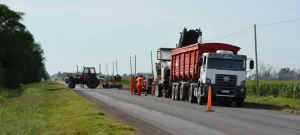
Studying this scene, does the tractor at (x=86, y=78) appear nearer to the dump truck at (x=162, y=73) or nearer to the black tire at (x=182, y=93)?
the dump truck at (x=162, y=73)

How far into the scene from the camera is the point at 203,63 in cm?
3400

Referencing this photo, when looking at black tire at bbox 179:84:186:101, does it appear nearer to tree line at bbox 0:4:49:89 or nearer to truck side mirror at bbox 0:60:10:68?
tree line at bbox 0:4:49:89

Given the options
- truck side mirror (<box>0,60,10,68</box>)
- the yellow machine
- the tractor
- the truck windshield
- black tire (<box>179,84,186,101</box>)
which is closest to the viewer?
the truck windshield

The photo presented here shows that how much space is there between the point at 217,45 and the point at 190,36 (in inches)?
295

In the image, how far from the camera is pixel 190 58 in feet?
123

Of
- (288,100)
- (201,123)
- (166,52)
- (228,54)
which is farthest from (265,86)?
(201,123)

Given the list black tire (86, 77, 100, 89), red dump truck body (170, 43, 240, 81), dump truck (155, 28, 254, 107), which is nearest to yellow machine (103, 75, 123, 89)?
black tire (86, 77, 100, 89)

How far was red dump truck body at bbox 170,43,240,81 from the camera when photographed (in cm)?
3572

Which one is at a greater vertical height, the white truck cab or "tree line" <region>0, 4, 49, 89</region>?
"tree line" <region>0, 4, 49, 89</region>

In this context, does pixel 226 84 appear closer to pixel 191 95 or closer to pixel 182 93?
pixel 191 95

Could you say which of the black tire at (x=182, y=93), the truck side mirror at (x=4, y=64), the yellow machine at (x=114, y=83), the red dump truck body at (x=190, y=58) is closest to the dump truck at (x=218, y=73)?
the red dump truck body at (x=190, y=58)

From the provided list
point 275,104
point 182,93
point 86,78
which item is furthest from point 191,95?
point 86,78

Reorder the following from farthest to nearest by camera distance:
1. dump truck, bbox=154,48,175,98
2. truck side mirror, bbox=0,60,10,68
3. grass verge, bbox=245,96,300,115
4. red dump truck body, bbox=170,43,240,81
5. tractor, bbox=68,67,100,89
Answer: truck side mirror, bbox=0,60,10,68 → tractor, bbox=68,67,100,89 → dump truck, bbox=154,48,175,98 → red dump truck body, bbox=170,43,240,81 → grass verge, bbox=245,96,300,115

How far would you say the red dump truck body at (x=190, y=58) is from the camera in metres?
35.7
